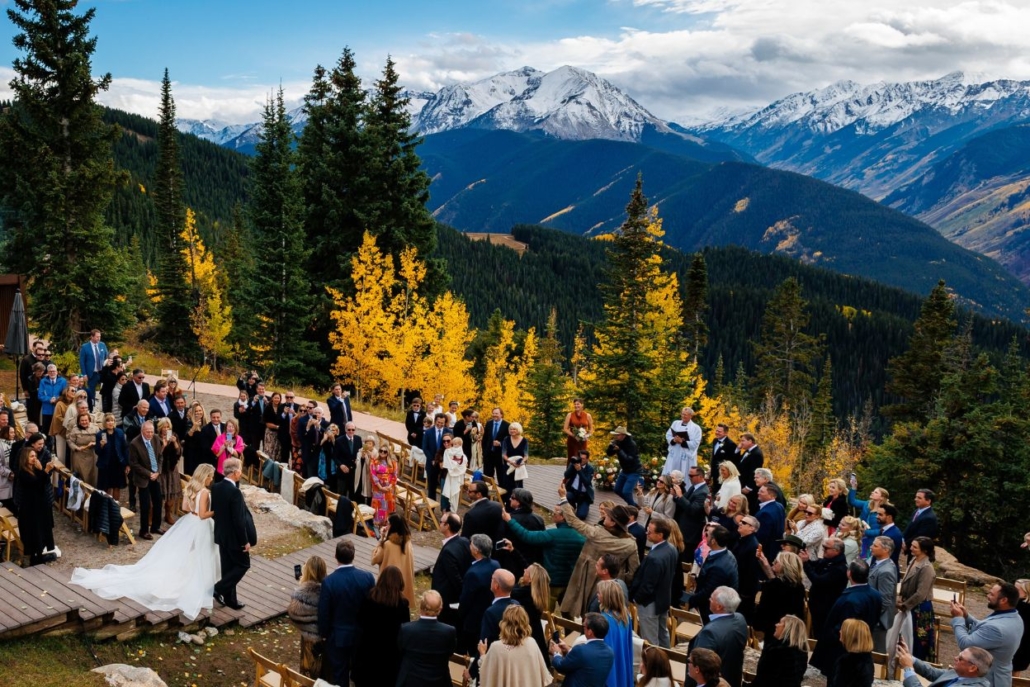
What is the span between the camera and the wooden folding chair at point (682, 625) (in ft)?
32.0

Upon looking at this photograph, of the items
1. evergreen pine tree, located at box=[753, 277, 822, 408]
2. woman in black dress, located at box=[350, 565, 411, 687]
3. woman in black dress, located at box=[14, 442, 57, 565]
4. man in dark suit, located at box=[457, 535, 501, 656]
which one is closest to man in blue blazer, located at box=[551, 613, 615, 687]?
man in dark suit, located at box=[457, 535, 501, 656]

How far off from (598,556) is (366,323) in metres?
23.0

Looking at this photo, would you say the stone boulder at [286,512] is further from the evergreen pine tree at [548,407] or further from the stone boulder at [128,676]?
the evergreen pine tree at [548,407]

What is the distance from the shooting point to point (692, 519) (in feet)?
38.0

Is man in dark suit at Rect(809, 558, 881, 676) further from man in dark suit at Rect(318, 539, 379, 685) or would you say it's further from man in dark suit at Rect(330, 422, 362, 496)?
man in dark suit at Rect(330, 422, 362, 496)

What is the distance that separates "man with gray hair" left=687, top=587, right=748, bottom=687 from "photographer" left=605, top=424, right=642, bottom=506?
6724 mm

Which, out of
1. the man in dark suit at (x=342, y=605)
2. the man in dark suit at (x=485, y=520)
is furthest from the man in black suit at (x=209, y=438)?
the man in dark suit at (x=342, y=605)

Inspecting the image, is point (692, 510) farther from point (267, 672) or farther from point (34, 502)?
point (34, 502)

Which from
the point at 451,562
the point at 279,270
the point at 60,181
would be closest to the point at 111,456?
the point at 451,562

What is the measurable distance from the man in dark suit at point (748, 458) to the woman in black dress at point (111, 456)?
10924 mm

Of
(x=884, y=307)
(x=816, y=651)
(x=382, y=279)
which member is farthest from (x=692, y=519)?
(x=884, y=307)

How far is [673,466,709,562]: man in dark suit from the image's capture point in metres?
11.5

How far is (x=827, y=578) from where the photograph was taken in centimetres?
942

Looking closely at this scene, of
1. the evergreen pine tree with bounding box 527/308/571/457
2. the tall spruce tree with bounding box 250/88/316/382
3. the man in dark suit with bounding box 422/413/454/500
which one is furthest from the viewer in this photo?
the evergreen pine tree with bounding box 527/308/571/457
